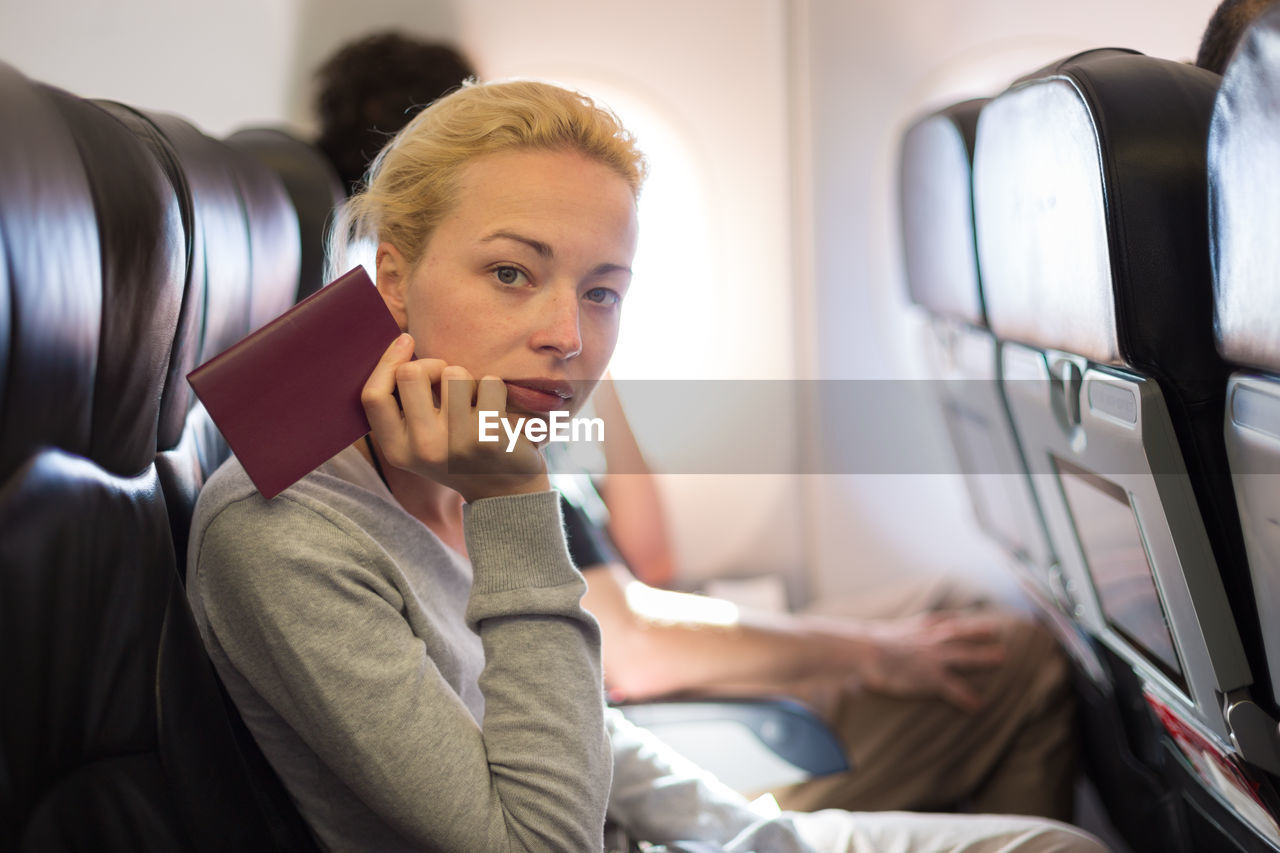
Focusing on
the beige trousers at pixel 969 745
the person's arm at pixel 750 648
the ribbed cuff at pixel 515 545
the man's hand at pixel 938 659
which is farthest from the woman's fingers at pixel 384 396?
the man's hand at pixel 938 659

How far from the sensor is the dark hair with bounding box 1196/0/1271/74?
1119 millimetres

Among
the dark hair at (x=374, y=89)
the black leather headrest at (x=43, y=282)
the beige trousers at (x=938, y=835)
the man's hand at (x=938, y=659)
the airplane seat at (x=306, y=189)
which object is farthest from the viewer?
the dark hair at (x=374, y=89)

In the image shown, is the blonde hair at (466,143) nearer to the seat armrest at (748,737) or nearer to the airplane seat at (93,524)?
the airplane seat at (93,524)

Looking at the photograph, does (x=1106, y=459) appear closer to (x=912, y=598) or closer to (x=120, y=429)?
(x=120, y=429)

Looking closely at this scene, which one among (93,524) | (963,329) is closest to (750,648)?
(963,329)

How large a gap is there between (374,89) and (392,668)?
2257mm

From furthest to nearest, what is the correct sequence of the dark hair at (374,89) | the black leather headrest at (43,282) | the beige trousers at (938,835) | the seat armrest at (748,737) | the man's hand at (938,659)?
the dark hair at (374,89) → the man's hand at (938,659) → the seat armrest at (748,737) → the beige trousers at (938,835) → the black leather headrest at (43,282)

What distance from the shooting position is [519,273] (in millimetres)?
1022

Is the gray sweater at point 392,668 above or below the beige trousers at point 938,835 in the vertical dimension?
above

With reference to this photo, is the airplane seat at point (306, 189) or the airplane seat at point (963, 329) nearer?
the airplane seat at point (963, 329)

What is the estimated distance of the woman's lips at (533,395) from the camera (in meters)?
1.02

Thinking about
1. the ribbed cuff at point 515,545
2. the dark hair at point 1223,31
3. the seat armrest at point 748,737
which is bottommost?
the seat armrest at point 748,737

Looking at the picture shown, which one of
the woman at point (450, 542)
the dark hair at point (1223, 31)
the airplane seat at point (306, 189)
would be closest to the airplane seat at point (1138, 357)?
the dark hair at point (1223, 31)

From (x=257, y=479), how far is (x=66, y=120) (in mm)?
314
